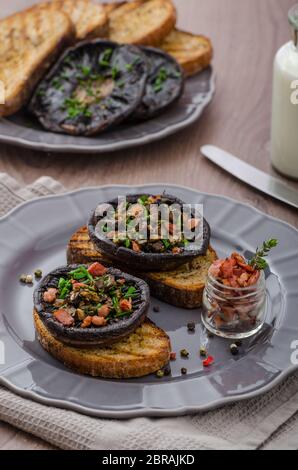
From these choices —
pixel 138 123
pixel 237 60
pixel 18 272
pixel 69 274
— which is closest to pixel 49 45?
pixel 138 123

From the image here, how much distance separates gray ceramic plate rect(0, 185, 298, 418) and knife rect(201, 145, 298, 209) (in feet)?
1.06

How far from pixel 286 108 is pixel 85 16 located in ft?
5.83

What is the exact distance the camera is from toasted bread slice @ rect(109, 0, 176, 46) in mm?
5301

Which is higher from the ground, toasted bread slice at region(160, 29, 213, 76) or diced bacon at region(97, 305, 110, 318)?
toasted bread slice at region(160, 29, 213, 76)

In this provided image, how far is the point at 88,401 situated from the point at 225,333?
2.23ft

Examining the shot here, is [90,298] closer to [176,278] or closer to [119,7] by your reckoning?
[176,278]

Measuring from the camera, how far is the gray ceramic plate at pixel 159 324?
9.91 ft

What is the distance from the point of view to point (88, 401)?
118 inches

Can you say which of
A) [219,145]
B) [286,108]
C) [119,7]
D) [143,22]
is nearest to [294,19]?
[286,108]

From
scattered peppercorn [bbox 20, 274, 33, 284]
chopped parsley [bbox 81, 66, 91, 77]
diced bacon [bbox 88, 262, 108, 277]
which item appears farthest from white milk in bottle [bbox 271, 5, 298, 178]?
scattered peppercorn [bbox 20, 274, 33, 284]

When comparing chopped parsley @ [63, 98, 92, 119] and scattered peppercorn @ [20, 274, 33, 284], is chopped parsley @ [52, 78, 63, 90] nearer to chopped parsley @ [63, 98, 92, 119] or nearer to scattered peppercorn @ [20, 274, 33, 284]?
chopped parsley @ [63, 98, 92, 119]

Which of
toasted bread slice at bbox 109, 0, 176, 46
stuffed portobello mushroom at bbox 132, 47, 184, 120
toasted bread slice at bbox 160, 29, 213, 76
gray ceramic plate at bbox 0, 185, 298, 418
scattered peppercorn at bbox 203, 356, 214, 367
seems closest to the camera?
gray ceramic plate at bbox 0, 185, 298, 418
